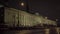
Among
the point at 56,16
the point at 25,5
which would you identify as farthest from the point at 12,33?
the point at 56,16

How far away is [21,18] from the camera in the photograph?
19344 millimetres

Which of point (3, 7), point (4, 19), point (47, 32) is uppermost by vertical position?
point (3, 7)

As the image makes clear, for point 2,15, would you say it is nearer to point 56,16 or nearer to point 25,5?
point 25,5

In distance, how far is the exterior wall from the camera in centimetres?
1741

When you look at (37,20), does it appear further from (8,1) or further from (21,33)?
(21,33)

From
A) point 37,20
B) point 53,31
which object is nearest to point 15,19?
point 37,20

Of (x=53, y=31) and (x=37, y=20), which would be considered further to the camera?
(x=37, y=20)

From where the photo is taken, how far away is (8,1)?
19.7 m

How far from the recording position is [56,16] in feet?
79.3

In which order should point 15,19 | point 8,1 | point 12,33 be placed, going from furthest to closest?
1. point 8,1
2. point 15,19
3. point 12,33

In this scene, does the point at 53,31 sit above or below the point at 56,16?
below

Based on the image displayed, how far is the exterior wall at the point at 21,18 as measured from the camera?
57.1 feet

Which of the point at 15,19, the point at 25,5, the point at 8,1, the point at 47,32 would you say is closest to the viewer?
the point at 47,32

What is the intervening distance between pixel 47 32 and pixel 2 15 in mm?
6019
